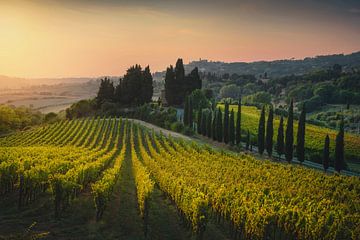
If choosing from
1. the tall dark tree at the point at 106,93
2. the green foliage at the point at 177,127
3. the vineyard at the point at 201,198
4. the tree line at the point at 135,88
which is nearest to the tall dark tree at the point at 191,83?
the tree line at the point at 135,88

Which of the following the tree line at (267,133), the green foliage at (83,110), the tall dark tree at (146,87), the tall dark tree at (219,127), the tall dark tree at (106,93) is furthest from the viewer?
the green foliage at (83,110)

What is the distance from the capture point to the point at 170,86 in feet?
388

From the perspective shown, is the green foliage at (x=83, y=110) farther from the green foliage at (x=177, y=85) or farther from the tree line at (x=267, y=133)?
the tree line at (x=267, y=133)

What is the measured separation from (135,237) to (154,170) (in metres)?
18.1

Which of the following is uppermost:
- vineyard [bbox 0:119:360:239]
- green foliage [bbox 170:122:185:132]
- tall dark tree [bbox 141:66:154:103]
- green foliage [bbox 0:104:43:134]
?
tall dark tree [bbox 141:66:154:103]

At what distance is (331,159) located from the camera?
63094mm

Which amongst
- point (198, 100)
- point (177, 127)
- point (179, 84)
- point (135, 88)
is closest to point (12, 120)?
point (135, 88)

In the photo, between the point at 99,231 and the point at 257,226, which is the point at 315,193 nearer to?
the point at 257,226

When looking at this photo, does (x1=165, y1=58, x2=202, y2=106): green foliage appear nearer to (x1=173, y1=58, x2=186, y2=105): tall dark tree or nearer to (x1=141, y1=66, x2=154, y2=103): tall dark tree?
(x1=173, y1=58, x2=186, y2=105): tall dark tree

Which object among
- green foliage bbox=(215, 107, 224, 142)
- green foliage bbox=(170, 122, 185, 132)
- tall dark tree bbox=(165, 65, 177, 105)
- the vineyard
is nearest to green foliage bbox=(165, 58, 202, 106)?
tall dark tree bbox=(165, 65, 177, 105)

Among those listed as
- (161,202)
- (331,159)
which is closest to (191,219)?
(161,202)

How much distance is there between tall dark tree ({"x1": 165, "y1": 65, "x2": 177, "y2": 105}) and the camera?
117500 mm

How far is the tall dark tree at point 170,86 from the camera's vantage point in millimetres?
117500

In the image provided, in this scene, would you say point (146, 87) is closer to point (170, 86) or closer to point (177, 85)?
point (170, 86)
